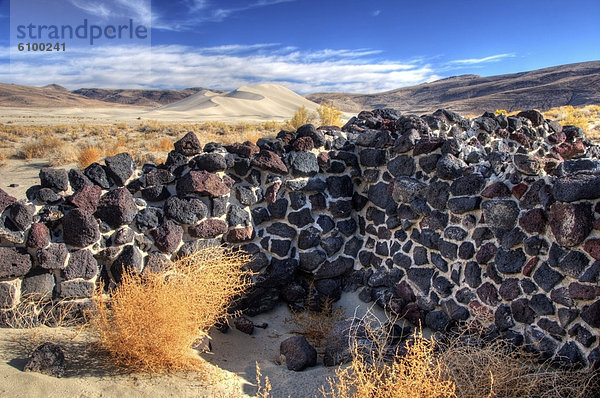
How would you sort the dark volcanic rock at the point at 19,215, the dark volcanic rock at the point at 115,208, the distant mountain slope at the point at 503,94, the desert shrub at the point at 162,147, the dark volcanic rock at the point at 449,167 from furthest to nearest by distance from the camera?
1. the distant mountain slope at the point at 503,94
2. the desert shrub at the point at 162,147
3. the dark volcanic rock at the point at 449,167
4. the dark volcanic rock at the point at 115,208
5. the dark volcanic rock at the point at 19,215

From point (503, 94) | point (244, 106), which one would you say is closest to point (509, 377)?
point (244, 106)

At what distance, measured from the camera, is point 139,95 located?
137250 mm

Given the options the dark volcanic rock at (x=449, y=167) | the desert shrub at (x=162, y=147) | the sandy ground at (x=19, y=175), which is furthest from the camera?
the desert shrub at (x=162, y=147)

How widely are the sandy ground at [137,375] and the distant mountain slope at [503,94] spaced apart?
23361 mm

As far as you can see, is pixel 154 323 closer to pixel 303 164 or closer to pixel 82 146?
pixel 303 164

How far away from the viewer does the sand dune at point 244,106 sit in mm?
50531

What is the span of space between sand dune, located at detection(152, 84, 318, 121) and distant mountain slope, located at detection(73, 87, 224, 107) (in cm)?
5180

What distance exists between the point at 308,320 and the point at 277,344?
1.79 ft

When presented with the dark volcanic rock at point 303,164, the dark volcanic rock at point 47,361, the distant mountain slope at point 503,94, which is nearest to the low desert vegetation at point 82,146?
the dark volcanic rock at point 303,164

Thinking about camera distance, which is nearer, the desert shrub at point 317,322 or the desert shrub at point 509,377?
the desert shrub at point 509,377

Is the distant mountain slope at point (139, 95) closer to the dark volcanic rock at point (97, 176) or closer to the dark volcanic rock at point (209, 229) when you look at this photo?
the dark volcanic rock at point (97, 176)

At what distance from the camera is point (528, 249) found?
3787 mm

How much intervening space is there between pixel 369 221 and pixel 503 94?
218ft

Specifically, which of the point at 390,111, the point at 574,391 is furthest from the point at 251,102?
the point at 574,391
